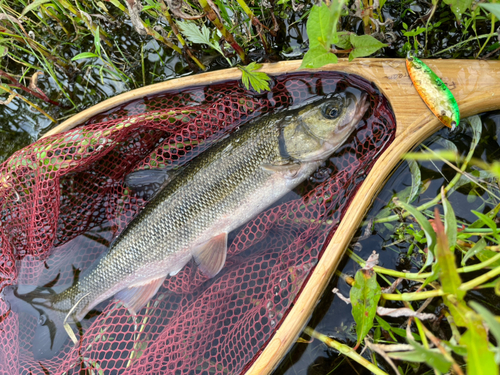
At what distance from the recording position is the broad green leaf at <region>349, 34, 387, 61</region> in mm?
2115

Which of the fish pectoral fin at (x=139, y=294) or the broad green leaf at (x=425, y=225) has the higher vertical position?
the broad green leaf at (x=425, y=225)

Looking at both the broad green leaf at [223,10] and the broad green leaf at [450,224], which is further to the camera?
the broad green leaf at [223,10]

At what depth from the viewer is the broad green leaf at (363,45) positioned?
212 cm

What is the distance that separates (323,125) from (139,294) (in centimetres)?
190

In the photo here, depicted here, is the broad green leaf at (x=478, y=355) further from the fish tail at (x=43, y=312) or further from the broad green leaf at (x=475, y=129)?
the fish tail at (x=43, y=312)

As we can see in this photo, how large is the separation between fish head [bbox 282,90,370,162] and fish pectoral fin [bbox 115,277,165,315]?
4.75ft

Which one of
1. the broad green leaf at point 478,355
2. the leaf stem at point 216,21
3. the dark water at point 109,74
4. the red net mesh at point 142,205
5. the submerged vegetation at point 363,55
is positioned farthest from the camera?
the dark water at point 109,74

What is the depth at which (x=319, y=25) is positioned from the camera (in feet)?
5.92

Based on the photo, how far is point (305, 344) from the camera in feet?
8.14

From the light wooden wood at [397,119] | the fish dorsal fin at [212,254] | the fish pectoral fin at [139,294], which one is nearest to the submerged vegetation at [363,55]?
the light wooden wood at [397,119]

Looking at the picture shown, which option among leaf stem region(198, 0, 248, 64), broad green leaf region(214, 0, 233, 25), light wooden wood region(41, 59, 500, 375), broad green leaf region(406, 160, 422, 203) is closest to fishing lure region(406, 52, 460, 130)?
light wooden wood region(41, 59, 500, 375)

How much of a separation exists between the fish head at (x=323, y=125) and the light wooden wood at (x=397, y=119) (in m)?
0.20

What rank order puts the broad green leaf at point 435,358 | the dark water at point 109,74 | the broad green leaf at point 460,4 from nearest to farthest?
the broad green leaf at point 435,358
the broad green leaf at point 460,4
the dark water at point 109,74

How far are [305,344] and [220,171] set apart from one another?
1439 millimetres
